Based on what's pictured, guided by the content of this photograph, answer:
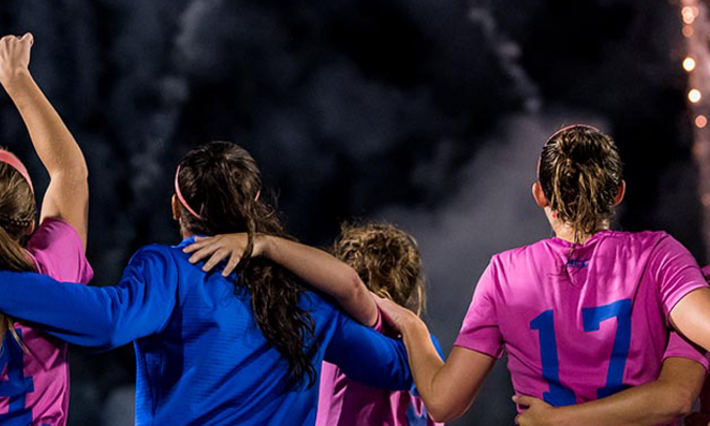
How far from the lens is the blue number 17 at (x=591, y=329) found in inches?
59.0

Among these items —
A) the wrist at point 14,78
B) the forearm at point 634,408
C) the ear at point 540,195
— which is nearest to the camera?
the forearm at point 634,408

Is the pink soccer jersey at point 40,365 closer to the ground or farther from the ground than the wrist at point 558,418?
closer to the ground

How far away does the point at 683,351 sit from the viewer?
1478mm

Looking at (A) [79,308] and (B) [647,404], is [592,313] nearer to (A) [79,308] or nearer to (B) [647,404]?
(B) [647,404]

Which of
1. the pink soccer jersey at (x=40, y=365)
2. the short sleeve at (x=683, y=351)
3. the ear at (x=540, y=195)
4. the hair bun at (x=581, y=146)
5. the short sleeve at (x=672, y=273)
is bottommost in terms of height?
the pink soccer jersey at (x=40, y=365)

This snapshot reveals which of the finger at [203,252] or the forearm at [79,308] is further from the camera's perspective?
the finger at [203,252]

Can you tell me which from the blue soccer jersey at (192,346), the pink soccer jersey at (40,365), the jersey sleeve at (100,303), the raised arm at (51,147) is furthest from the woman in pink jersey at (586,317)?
the raised arm at (51,147)

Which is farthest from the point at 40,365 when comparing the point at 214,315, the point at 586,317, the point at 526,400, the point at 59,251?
the point at 586,317

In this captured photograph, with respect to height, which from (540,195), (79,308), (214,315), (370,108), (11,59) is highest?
(370,108)

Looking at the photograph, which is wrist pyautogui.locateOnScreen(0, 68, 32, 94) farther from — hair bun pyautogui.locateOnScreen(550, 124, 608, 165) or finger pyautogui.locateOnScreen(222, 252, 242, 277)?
hair bun pyautogui.locateOnScreen(550, 124, 608, 165)

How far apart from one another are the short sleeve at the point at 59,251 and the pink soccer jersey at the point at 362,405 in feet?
2.16

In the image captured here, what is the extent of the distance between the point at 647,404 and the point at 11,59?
1466mm

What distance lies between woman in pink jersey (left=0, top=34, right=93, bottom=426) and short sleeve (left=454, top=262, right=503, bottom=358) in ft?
2.50

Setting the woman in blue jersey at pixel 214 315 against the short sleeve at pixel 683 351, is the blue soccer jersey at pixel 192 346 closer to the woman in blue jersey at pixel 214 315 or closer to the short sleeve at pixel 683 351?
the woman in blue jersey at pixel 214 315
